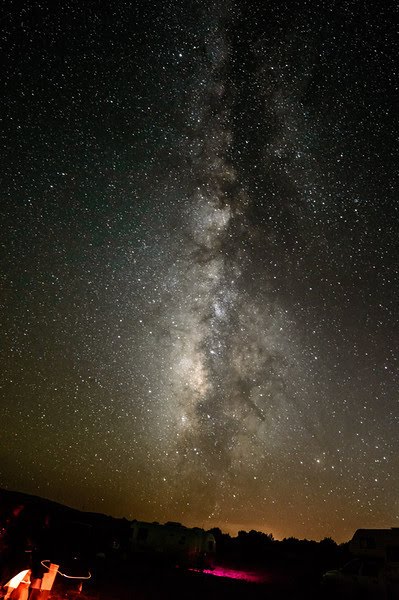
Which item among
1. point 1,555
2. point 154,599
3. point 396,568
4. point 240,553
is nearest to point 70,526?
point 154,599

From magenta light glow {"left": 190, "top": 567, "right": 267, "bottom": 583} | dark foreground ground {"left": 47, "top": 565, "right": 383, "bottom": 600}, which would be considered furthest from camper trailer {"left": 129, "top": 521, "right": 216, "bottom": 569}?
dark foreground ground {"left": 47, "top": 565, "right": 383, "bottom": 600}

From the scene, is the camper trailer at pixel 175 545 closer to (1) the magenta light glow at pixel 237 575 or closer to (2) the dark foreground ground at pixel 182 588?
(1) the magenta light glow at pixel 237 575

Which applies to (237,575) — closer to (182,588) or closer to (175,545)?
(175,545)

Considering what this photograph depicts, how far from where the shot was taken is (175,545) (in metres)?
22.9

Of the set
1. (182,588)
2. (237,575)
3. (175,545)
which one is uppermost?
(175,545)

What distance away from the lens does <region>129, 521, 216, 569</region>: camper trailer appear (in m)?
22.7

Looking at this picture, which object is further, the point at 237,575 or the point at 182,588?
the point at 237,575

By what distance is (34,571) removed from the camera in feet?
22.7

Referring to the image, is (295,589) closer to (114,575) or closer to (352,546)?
(352,546)

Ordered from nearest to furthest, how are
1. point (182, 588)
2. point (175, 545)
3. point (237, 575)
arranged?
point (182, 588), point (175, 545), point (237, 575)

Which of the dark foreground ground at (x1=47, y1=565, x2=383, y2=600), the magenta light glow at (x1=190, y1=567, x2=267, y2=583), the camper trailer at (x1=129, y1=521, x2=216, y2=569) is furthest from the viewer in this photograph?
the camper trailer at (x1=129, y1=521, x2=216, y2=569)

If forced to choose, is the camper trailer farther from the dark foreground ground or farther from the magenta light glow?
the dark foreground ground

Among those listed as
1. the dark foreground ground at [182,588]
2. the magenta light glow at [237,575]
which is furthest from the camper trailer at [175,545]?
the dark foreground ground at [182,588]

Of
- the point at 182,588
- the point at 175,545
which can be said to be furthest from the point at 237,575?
the point at 182,588
